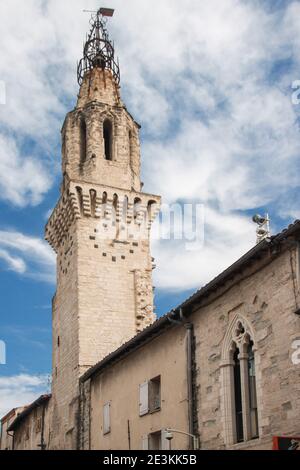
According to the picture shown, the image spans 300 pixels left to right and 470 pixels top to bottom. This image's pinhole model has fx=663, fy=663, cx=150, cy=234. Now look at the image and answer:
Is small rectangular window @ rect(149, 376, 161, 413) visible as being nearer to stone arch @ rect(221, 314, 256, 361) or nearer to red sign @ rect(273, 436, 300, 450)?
stone arch @ rect(221, 314, 256, 361)

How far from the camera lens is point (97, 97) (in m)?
31.4

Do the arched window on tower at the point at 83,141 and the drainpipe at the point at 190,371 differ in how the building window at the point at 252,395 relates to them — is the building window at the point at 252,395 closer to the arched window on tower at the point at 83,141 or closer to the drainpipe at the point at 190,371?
the drainpipe at the point at 190,371

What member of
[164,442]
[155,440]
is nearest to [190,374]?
[164,442]

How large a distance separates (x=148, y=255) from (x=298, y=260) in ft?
50.6

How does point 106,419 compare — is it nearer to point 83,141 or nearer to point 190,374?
point 190,374

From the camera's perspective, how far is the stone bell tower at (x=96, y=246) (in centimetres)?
2641

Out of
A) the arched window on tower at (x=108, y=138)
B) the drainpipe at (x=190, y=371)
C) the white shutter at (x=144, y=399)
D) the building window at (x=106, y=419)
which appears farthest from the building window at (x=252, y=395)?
the arched window on tower at (x=108, y=138)

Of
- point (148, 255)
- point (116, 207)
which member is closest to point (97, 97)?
point (116, 207)

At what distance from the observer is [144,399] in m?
19.5

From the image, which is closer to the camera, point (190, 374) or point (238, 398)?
point (238, 398)

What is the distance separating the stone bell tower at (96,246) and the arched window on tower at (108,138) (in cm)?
5

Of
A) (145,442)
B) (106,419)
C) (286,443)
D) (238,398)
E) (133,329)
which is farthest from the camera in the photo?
(133,329)

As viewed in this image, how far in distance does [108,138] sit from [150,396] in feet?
49.2

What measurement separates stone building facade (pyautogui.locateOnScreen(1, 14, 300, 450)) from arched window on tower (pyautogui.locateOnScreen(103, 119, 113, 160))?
0.19ft
